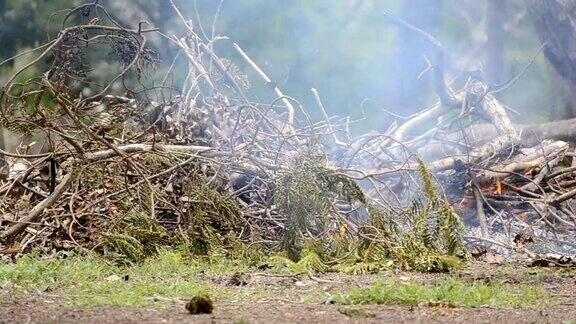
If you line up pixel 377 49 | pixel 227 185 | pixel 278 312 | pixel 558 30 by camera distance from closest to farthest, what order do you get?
pixel 278 312, pixel 227 185, pixel 558 30, pixel 377 49

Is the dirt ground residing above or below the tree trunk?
below

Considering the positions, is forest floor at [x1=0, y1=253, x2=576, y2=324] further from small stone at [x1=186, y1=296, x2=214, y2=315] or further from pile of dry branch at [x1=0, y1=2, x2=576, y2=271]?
pile of dry branch at [x1=0, y1=2, x2=576, y2=271]

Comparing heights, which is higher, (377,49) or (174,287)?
(377,49)

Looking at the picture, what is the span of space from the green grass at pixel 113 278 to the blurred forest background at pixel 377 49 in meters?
4.10

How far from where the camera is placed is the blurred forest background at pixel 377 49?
8.31 meters

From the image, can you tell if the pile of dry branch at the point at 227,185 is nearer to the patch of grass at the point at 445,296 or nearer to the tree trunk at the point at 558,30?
the patch of grass at the point at 445,296

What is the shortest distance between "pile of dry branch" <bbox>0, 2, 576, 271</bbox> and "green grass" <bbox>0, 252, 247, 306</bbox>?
6.8 inches

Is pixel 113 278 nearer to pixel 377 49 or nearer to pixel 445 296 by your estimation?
pixel 445 296

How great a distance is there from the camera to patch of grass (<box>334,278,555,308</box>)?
2945 millimetres

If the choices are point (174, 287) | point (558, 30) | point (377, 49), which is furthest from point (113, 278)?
point (377, 49)

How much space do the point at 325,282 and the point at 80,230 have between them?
172cm

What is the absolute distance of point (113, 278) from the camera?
3.66 meters

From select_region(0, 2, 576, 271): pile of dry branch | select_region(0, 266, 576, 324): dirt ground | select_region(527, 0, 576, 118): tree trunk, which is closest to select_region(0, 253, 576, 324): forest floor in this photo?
select_region(0, 266, 576, 324): dirt ground

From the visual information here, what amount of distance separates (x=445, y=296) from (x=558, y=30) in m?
4.36
